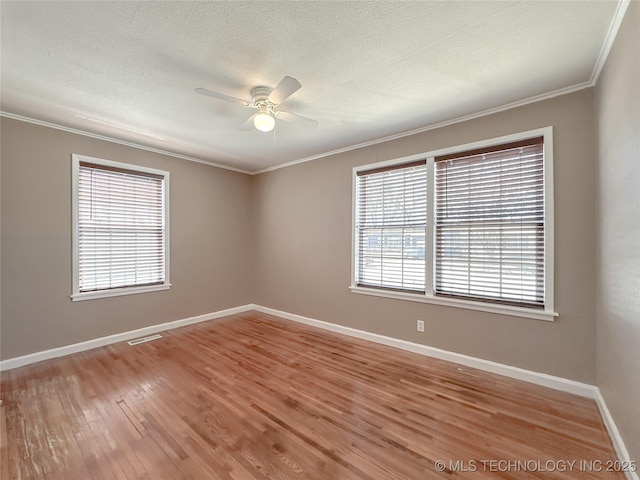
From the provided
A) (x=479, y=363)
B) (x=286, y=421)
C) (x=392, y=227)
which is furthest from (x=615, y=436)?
(x=392, y=227)

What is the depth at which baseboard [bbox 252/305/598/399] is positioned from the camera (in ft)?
7.81

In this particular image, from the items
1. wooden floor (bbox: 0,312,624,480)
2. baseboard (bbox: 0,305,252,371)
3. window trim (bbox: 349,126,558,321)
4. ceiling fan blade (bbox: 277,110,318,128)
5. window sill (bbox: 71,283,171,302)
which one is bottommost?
wooden floor (bbox: 0,312,624,480)

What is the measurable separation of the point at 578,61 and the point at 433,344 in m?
2.81

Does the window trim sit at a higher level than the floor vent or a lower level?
higher

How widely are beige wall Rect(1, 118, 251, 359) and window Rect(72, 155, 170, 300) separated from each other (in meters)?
0.10

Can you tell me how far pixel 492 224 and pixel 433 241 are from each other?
2.01 feet

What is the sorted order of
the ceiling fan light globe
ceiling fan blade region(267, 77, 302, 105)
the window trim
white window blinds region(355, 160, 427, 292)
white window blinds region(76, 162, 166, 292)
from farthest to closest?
white window blinds region(76, 162, 166, 292), white window blinds region(355, 160, 427, 292), the window trim, the ceiling fan light globe, ceiling fan blade region(267, 77, 302, 105)

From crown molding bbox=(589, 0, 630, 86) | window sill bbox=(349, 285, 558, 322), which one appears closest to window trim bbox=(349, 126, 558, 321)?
window sill bbox=(349, 285, 558, 322)

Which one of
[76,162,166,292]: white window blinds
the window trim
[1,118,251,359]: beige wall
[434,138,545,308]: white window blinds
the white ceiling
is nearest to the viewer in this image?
the white ceiling

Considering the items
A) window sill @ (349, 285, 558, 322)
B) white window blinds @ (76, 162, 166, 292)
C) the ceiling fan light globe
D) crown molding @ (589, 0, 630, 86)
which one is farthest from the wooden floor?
crown molding @ (589, 0, 630, 86)

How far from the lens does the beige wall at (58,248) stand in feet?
9.52

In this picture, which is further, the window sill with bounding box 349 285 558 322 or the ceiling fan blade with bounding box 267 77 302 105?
the window sill with bounding box 349 285 558 322

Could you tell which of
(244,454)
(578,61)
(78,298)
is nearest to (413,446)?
(244,454)

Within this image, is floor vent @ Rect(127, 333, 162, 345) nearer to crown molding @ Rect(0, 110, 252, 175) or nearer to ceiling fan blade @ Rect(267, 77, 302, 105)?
crown molding @ Rect(0, 110, 252, 175)
